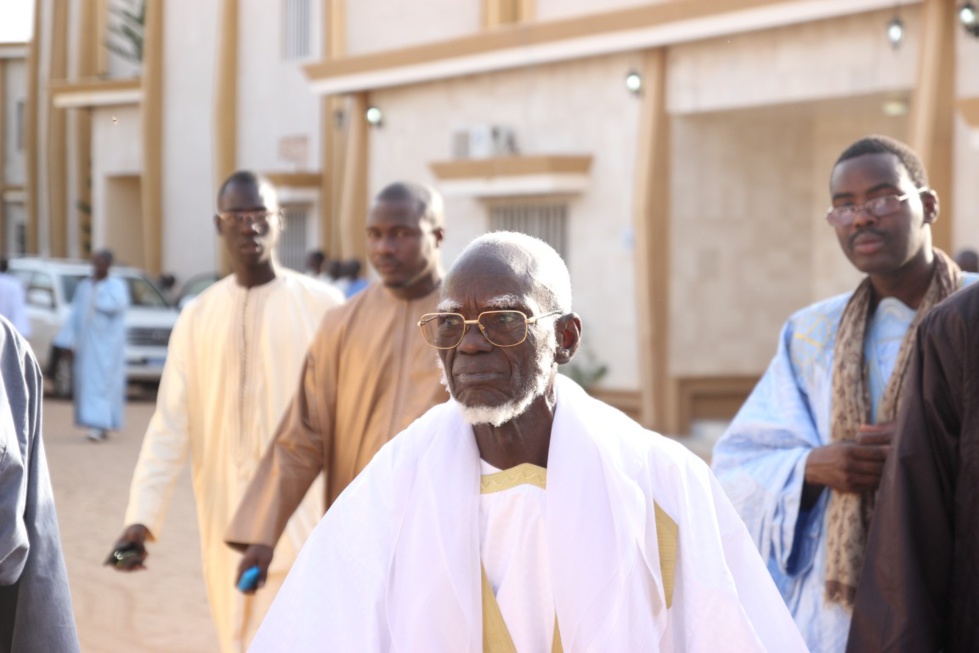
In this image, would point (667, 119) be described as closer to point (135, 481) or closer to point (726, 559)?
point (135, 481)

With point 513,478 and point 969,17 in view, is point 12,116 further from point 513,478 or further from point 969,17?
point 513,478

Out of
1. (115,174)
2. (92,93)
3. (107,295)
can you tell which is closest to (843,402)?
(107,295)

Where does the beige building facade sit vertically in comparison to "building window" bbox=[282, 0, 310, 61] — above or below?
below

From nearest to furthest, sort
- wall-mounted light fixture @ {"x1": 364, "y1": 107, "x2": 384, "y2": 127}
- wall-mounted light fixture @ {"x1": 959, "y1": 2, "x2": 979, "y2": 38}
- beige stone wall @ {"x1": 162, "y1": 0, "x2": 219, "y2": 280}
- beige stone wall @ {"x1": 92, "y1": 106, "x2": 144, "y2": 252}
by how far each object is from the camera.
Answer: wall-mounted light fixture @ {"x1": 959, "y1": 2, "x2": 979, "y2": 38}
wall-mounted light fixture @ {"x1": 364, "y1": 107, "x2": 384, "y2": 127}
beige stone wall @ {"x1": 162, "y1": 0, "x2": 219, "y2": 280}
beige stone wall @ {"x1": 92, "y1": 106, "x2": 144, "y2": 252}

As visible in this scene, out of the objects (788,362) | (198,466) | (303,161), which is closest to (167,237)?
(303,161)

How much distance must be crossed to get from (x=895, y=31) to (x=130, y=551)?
9.44 metres

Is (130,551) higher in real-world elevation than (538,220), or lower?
lower

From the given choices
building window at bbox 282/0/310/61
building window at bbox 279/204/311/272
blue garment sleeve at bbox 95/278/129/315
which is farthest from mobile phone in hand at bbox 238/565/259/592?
building window at bbox 282/0/310/61

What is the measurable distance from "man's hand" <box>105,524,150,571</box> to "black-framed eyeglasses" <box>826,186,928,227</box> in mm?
2623

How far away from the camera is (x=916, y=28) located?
1330cm

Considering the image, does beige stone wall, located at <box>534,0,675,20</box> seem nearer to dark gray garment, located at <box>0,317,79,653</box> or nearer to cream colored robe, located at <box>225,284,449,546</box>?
cream colored robe, located at <box>225,284,449,546</box>

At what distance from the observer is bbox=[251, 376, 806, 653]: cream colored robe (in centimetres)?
317

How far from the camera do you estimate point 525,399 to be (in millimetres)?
3346

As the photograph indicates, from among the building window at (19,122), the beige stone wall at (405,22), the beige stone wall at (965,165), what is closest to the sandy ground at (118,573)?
A: the beige stone wall at (965,165)
